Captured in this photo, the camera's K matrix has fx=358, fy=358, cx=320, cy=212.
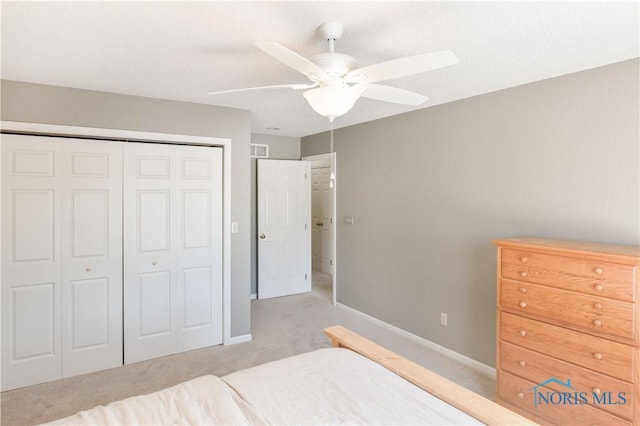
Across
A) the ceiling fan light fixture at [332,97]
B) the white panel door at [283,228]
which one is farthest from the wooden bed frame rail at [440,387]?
the white panel door at [283,228]

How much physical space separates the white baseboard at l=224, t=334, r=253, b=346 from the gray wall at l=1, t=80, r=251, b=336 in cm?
3

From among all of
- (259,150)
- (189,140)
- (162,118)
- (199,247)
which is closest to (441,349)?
(199,247)

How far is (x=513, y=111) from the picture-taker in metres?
2.92

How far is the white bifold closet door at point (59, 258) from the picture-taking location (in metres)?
2.84

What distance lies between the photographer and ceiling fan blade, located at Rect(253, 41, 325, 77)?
1.45 meters

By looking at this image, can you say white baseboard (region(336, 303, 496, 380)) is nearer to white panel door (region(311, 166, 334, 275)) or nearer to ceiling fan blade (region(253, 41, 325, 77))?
white panel door (region(311, 166, 334, 275))

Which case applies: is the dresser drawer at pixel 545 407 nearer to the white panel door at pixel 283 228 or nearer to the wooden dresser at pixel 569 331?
the wooden dresser at pixel 569 331

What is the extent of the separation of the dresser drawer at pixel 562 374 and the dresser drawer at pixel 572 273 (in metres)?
0.48

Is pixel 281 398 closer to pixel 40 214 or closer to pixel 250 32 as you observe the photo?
pixel 250 32

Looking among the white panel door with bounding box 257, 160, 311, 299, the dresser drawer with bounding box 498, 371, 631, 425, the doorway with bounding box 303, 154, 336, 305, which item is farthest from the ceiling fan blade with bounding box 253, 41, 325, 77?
the doorway with bounding box 303, 154, 336, 305

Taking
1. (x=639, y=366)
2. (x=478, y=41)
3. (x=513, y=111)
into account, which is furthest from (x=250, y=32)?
(x=639, y=366)

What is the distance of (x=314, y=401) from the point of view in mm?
1509

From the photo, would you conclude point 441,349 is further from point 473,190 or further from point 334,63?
point 334,63

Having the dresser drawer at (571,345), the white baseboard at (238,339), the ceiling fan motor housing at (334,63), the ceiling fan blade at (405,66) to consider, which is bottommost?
the white baseboard at (238,339)
